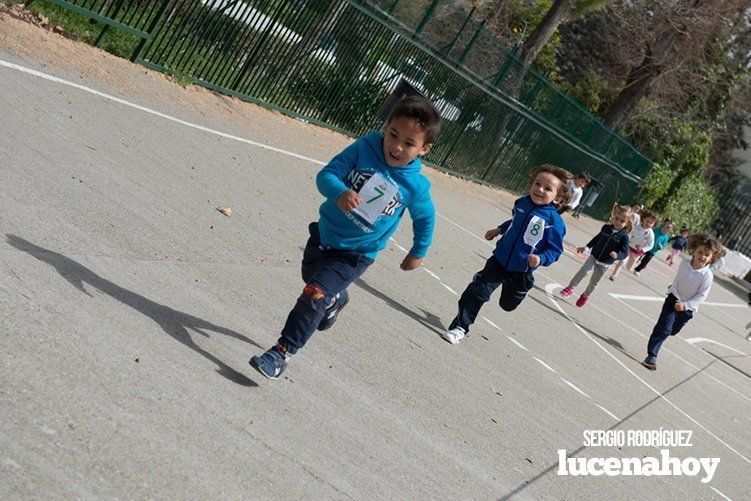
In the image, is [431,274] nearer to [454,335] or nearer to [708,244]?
[454,335]

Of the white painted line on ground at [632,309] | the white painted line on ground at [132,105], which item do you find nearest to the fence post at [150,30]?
the white painted line on ground at [132,105]

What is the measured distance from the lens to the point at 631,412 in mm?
9320

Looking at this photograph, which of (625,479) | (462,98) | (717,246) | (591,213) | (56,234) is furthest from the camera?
(591,213)

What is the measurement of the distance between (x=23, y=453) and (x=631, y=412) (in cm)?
678

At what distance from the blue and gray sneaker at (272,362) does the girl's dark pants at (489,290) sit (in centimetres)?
353

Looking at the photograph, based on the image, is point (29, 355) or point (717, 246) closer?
point (29, 355)

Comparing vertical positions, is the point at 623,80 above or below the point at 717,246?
above

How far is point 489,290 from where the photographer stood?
8.98m

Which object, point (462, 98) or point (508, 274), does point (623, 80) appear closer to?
point (462, 98)

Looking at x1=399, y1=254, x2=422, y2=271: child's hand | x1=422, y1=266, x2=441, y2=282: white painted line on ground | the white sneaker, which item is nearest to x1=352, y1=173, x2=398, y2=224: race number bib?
x1=399, y1=254, x2=422, y2=271: child's hand

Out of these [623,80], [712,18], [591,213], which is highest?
[712,18]

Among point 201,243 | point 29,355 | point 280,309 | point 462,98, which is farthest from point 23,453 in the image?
point 462,98

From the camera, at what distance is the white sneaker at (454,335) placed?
866cm

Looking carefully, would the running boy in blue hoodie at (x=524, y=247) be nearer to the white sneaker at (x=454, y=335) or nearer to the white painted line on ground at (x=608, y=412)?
the white sneaker at (x=454, y=335)
